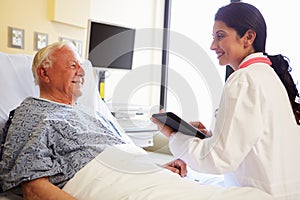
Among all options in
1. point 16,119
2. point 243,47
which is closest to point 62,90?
point 16,119

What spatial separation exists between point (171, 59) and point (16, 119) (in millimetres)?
2255

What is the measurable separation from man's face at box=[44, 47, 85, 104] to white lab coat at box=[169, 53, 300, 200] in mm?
735

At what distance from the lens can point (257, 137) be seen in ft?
2.82

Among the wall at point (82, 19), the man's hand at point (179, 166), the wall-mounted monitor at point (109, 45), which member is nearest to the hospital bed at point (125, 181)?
the man's hand at point (179, 166)

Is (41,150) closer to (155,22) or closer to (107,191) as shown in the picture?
(107,191)

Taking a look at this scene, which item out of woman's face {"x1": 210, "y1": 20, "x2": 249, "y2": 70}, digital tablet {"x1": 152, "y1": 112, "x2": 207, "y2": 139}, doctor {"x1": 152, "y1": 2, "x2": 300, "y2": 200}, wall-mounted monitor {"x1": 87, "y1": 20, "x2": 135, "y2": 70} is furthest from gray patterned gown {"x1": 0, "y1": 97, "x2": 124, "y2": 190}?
wall-mounted monitor {"x1": 87, "y1": 20, "x2": 135, "y2": 70}

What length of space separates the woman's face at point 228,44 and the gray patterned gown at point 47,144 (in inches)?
22.8

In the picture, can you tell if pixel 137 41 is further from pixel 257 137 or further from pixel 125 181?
pixel 257 137

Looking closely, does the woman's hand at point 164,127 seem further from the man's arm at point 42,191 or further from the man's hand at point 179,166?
the man's arm at point 42,191

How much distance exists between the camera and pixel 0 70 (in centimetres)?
142

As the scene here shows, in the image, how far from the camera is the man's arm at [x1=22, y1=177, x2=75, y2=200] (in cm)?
100

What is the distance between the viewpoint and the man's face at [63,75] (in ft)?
4.49

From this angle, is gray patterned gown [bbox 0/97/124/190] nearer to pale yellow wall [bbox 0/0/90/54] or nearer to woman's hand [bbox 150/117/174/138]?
woman's hand [bbox 150/117/174/138]

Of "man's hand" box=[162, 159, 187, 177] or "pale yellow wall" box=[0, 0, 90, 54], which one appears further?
"pale yellow wall" box=[0, 0, 90, 54]
